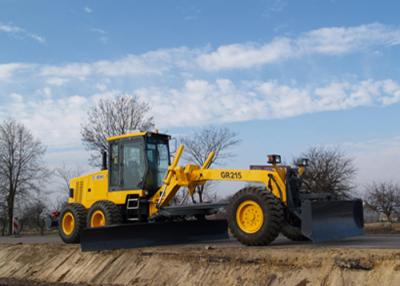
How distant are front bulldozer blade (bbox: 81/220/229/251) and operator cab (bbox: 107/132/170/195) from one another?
137 centimetres

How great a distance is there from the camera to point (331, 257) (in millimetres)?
8930

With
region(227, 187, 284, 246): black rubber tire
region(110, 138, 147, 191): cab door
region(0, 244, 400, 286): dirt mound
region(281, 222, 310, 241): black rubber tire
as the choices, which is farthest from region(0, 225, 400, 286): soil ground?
region(110, 138, 147, 191): cab door

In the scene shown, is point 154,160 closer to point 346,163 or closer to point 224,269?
point 224,269

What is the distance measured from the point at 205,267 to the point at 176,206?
3466 millimetres

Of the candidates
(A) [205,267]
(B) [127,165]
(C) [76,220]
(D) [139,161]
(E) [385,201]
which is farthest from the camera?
(E) [385,201]

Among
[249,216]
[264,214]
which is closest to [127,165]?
[249,216]

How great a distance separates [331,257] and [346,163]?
104 ft

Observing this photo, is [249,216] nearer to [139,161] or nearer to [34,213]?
[139,161]

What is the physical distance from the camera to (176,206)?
13594mm

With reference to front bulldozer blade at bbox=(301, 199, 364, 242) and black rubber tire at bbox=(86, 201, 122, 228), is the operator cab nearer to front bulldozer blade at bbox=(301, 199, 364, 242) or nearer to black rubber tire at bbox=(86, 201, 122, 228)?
black rubber tire at bbox=(86, 201, 122, 228)

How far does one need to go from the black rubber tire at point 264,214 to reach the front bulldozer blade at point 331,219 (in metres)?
0.57

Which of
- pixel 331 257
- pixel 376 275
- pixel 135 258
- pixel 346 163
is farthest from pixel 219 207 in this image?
pixel 346 163

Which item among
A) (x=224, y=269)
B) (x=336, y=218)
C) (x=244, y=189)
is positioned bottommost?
(x=224, y=269)

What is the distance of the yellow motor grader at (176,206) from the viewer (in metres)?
11.2
